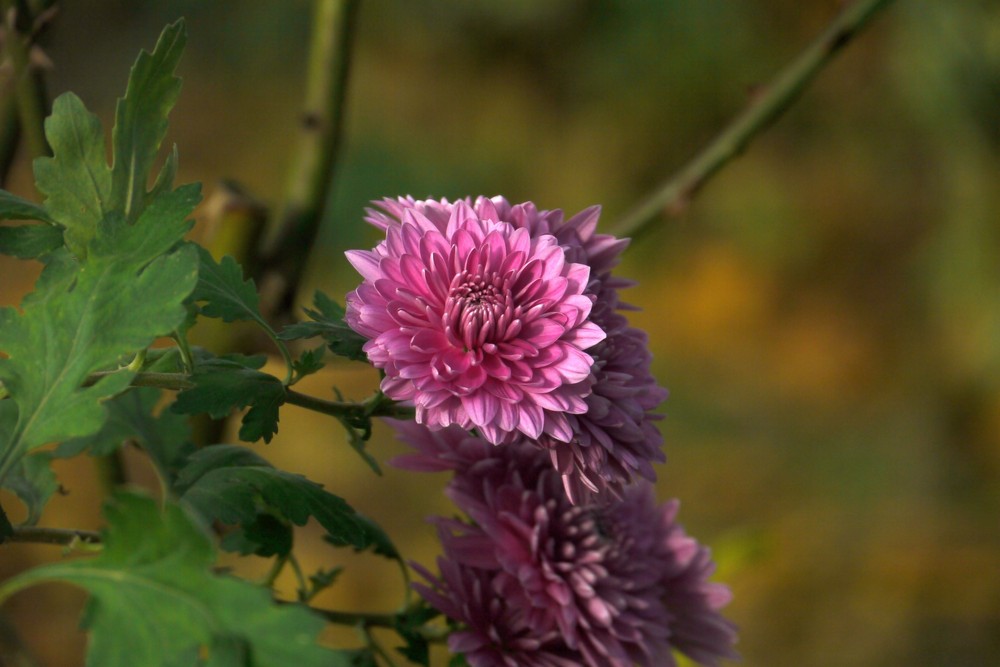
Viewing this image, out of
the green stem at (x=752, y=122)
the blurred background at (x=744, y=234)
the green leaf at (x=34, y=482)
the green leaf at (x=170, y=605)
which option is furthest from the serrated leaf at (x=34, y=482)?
the blurred background at (x=744, y=234)

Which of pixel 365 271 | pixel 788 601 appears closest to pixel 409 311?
pixel 365 271

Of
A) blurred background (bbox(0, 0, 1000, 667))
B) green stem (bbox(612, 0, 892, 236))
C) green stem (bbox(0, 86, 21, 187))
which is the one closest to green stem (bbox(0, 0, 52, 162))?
green stem (bbox(0, 86, 21, 187))

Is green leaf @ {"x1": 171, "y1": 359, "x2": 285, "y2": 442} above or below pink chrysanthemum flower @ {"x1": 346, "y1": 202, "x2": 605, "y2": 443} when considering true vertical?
below

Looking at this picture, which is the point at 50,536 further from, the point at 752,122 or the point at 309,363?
the point at 752,122

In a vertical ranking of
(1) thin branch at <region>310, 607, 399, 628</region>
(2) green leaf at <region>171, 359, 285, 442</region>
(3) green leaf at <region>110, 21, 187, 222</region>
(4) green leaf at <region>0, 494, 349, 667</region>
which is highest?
(3) green leaf at <region>110, 21, 187, 222</region>

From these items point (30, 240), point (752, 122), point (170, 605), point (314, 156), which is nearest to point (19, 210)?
point (30, 240)

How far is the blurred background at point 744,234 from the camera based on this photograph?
1.32m

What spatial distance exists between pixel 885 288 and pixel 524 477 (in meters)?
1.27

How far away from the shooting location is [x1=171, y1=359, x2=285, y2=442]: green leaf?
219 millimetres

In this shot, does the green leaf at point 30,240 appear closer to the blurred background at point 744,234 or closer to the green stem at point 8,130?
the green stem at point 8,130

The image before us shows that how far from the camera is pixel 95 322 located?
199 millimetres

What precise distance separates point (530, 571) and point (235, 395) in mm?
91

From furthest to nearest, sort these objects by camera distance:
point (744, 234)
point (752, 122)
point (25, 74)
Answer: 1. point (744, 234)
2. point (752, 122)
3. point (25, 74)

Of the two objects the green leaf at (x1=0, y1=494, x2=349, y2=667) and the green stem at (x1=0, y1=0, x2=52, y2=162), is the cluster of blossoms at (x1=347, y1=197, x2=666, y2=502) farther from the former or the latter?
the green stem at (x1=0, y1=0, x2=52, y2=162)
